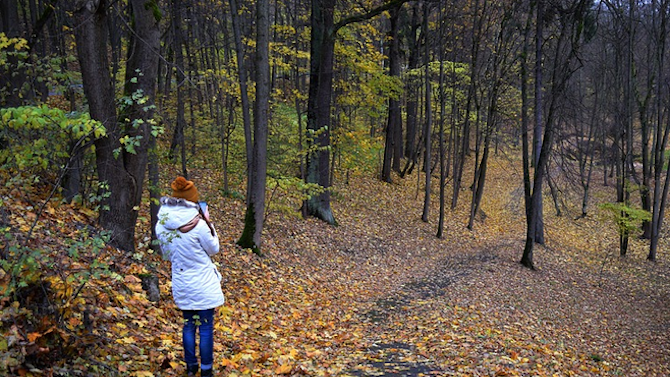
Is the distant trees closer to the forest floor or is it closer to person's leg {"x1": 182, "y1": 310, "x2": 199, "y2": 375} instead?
the forest floor

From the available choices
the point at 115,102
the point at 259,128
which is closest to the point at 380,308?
the point at 259,128

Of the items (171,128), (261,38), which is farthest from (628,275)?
(171,128)

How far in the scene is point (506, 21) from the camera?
57.7ft

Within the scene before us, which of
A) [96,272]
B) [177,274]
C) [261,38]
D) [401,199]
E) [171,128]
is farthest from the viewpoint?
[401,199]

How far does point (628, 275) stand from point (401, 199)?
950cm

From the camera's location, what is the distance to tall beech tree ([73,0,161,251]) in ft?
18.1

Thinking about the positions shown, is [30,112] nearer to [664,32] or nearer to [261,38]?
[261,38]

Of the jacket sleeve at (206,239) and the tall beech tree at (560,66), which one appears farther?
the tall beech tree at (560,66)

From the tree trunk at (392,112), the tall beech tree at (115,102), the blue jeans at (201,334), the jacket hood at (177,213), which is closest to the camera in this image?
the jacket hood at (177,213)

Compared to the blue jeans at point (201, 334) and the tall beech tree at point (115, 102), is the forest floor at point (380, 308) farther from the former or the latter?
the tall beech tree at point (115, 102)

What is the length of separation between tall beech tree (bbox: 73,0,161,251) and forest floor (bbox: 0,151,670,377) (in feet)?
1.92

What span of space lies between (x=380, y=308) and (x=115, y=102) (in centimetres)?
608

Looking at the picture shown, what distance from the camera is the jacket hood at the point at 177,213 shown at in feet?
13.6

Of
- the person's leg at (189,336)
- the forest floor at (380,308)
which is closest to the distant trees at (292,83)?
the forest floor at (380,308)
